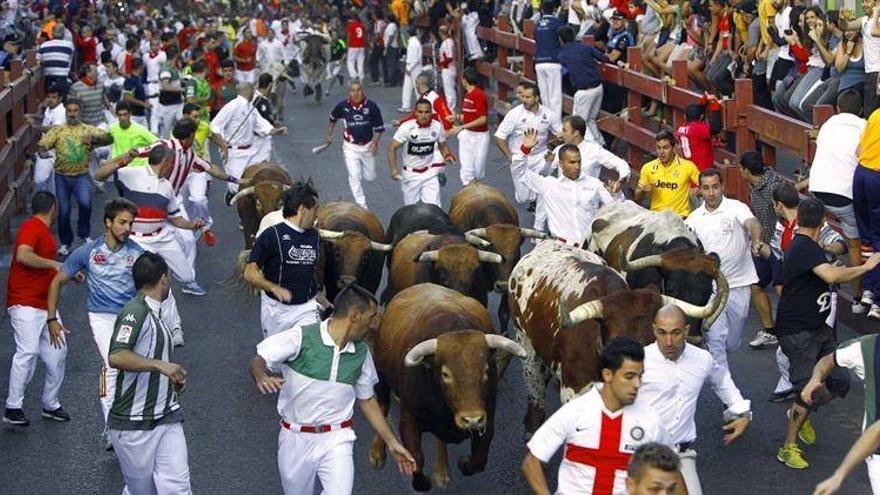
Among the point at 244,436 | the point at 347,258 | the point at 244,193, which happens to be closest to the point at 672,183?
the point at 347,258

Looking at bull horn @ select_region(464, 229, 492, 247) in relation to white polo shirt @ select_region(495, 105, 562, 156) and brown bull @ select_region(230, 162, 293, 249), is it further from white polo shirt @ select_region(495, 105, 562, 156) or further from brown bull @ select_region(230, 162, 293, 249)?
white polo shirt @ select_region(495, 105, 562, 156)

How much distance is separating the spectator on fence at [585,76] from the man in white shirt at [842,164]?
779cm

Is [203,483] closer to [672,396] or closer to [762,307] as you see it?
[672,396]

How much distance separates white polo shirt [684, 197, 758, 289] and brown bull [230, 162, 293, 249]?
18.3 ft

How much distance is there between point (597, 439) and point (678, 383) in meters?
1.17

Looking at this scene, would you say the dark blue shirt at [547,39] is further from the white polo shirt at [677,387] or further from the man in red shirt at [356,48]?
the white polo shirt at [677,387]

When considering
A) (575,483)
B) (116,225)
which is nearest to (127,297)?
(116,225)

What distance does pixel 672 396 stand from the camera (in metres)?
8.20

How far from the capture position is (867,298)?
13.6 m

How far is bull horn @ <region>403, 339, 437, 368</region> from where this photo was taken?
368 inches

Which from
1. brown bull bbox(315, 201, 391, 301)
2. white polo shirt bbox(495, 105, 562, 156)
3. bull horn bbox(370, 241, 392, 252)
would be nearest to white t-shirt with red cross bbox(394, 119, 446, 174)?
white polo shirt bbox(495, 105, 562, 156)

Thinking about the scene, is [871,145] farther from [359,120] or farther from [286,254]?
[359,120]

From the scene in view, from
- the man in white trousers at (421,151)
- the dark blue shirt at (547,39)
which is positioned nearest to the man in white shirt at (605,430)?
the man in white trousers at (421,151)

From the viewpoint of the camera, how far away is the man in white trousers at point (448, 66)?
3012 centimetres
